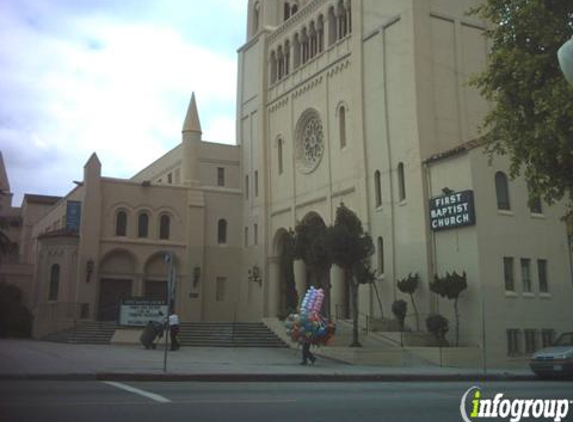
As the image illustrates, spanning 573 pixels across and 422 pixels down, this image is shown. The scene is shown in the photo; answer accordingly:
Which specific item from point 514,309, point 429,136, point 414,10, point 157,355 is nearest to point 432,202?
point 429,136

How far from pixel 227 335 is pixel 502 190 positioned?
14633 millimetres

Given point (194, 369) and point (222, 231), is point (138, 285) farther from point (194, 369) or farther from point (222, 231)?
point (194, 369)

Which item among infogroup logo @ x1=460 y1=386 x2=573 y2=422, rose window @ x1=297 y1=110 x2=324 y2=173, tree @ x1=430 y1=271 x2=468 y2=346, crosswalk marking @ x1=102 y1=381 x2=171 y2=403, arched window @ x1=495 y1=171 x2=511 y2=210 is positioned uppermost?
rose window @ x1=297 y1=110 x2=324 y2=173

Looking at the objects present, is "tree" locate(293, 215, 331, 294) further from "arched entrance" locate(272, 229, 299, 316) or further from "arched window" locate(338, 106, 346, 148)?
"arched entrance" locate(272, 229, 299, 316)

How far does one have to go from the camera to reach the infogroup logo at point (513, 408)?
34.4 ft

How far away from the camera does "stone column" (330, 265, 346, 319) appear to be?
115 ft

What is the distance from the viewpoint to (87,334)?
3441 cm

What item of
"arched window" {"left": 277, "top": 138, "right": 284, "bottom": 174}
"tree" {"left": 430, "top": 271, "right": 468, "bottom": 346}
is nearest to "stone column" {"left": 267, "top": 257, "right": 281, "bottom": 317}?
"arched window" {"left": 277, "top": 138, "right": 284, "bottom": 174}

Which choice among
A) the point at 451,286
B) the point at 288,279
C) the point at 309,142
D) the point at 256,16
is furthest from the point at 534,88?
the point at 256,16

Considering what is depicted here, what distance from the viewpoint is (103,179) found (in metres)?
43.0

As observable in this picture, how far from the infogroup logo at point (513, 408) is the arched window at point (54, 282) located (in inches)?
1285

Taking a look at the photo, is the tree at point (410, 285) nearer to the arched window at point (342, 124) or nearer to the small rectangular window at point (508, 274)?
the small rectangular window at point (508, 274)

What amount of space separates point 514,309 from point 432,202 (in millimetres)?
5637

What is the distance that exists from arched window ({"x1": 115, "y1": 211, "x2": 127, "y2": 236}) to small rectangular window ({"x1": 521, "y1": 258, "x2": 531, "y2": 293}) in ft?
82.3
